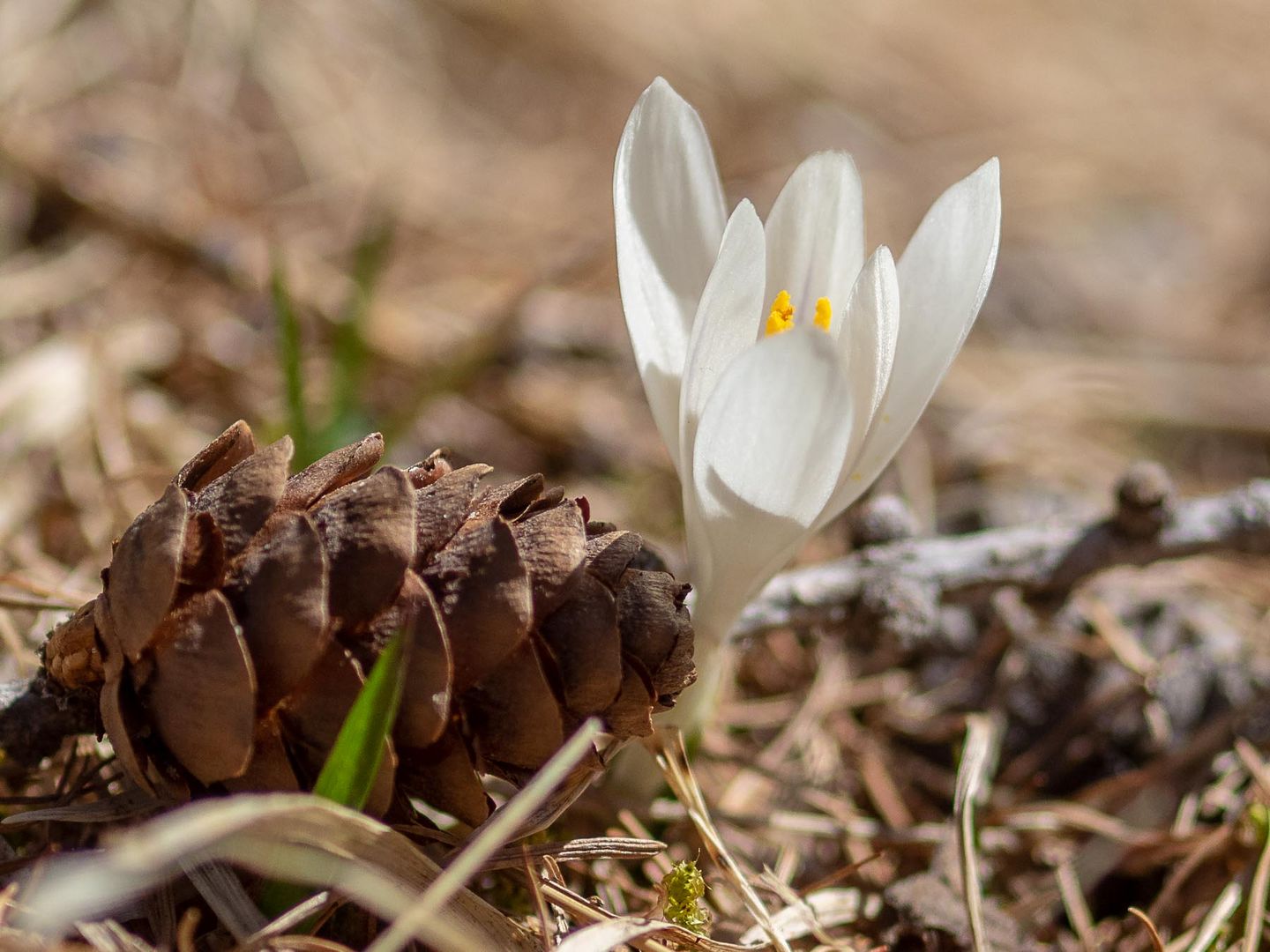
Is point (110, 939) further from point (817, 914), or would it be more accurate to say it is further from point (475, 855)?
point (817, 914)

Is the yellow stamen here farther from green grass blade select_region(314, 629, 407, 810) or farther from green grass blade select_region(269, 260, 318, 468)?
green grass blade select_region(269, 260, 318, 468)

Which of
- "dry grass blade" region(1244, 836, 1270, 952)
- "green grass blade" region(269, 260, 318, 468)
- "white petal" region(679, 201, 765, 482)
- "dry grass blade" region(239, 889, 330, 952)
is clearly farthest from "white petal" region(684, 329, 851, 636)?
"green grass blade" region(269, 260, 318, 468)

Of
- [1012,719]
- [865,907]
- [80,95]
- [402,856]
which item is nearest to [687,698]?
[865,907]

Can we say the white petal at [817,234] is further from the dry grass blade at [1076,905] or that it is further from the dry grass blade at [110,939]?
the dry grass blade at [110,939]

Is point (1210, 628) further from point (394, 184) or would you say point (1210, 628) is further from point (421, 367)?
point (394, 184)

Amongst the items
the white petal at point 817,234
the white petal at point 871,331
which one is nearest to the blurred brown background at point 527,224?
the white petal at point 817,234

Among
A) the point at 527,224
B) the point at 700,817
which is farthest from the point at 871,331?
the point at 527,224
